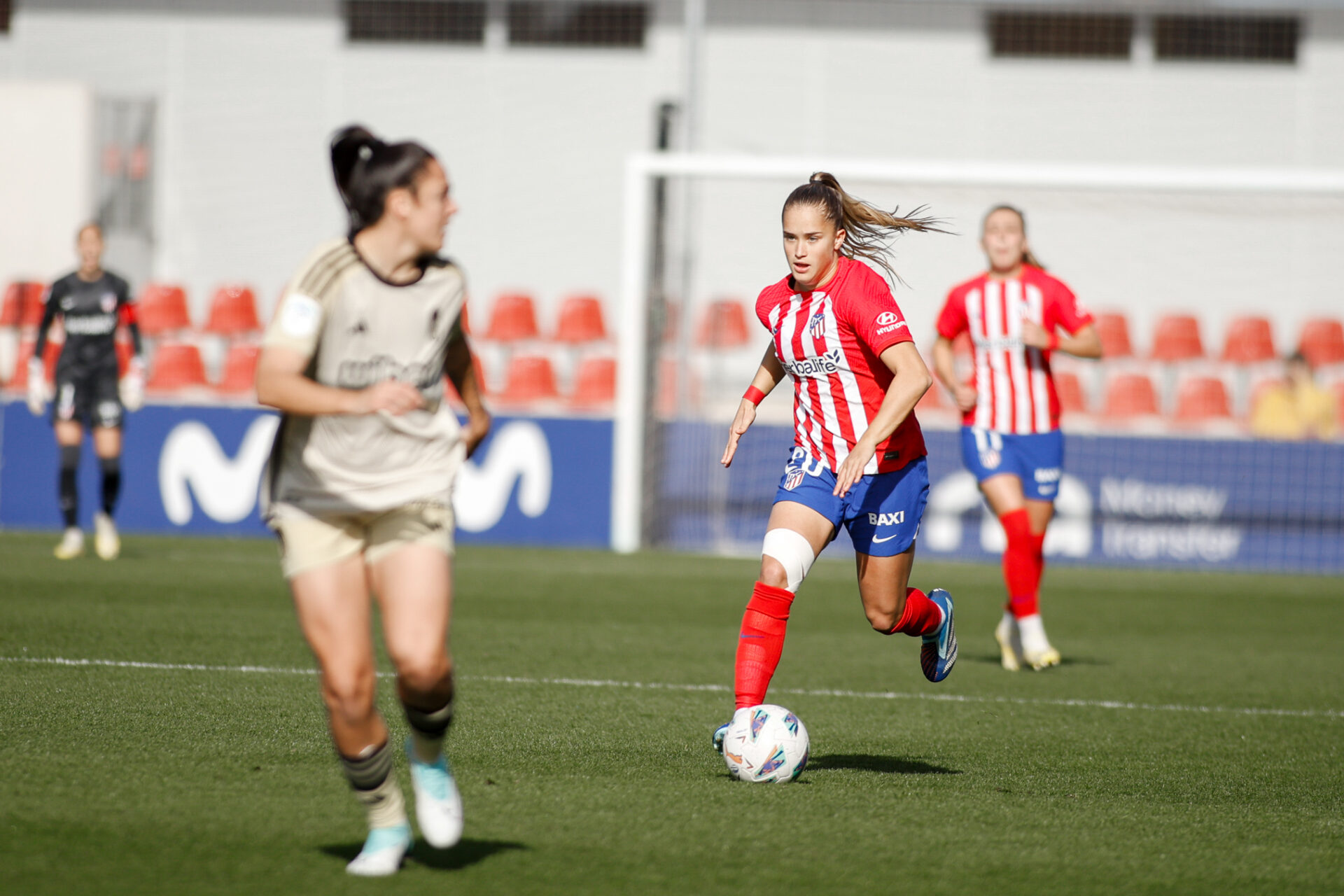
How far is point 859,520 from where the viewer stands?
5223 millimetres

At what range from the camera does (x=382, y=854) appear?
3.45 meters

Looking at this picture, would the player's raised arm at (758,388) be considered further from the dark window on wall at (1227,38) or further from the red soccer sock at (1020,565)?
the dark window on wall at (1227,38)

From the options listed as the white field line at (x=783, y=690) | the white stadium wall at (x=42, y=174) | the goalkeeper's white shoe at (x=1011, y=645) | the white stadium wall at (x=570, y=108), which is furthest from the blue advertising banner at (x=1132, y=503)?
the white stadium wall at (x=42, y=174)

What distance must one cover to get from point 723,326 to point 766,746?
10.5 metres

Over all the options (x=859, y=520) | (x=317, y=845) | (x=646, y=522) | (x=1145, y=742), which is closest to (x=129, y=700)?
(x=317, y=845)

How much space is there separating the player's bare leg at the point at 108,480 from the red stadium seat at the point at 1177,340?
10.5 m

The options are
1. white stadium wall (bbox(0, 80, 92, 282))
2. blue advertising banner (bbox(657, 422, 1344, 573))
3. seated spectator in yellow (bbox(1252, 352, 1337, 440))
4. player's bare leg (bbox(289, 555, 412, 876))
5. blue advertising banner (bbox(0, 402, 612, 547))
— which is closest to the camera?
player's bare leg (bbox(289, 555, 412, 876))

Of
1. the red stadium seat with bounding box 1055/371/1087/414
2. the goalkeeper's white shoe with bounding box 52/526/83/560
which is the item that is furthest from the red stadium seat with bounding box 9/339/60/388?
the red stadium seat with bounding box 1055/371/1087/414

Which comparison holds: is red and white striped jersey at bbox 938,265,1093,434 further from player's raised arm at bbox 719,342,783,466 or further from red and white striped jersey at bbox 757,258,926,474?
red and white striped jersey at bbox 757,258,926,474

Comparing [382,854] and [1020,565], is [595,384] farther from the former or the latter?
[382,854]

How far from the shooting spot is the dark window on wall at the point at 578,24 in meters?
18.3

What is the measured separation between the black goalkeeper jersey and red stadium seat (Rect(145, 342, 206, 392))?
487cm

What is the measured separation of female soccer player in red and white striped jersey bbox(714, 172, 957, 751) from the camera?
16.1 feet

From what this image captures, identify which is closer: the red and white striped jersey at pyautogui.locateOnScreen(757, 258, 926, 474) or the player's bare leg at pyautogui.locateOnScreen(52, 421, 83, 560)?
the red and white striped jersey at pyautogui.locateOnScreen(757, 258, 926, 474)
